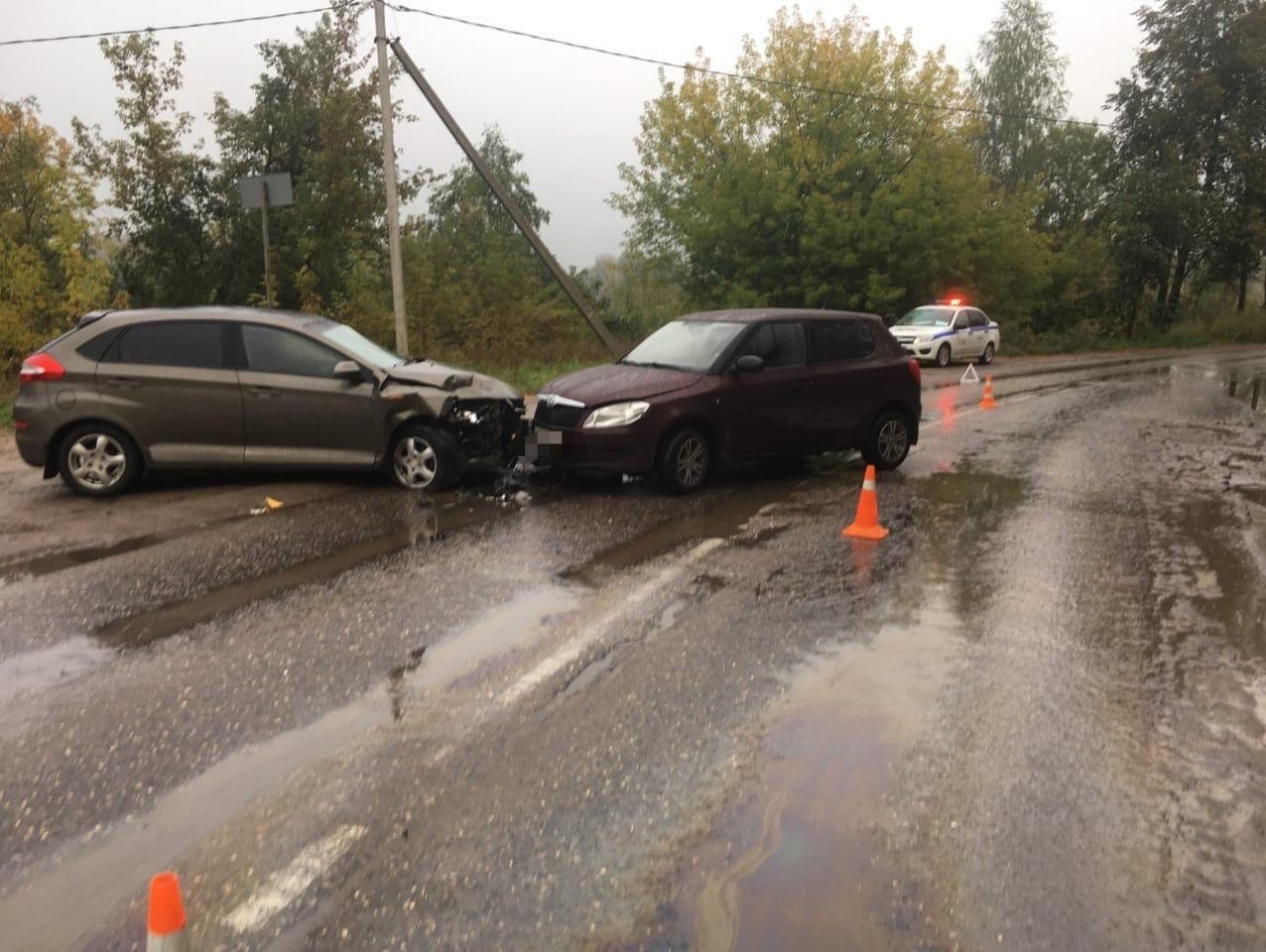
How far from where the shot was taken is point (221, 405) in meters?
9.49

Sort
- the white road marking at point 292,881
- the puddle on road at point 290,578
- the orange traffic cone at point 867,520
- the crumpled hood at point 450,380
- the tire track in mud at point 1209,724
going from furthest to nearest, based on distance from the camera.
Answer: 1. the crumpled hood at point 450,380
2. the orange traffic cone at point 867,520
3. the puddle on road at point 290,578
4. the tire track in mud at point 1209,724
5. the white road marking at point 292,881

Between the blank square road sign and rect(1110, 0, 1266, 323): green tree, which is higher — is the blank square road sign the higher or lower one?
the lower one

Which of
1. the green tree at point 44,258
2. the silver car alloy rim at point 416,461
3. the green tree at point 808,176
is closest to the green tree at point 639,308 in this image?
the green tree at point 808,176

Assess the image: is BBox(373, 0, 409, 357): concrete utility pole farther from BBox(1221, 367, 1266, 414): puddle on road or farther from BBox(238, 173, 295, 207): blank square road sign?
BBox(1221, 367, 1266, 414): puddle on road

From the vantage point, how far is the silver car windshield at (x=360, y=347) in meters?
9.79

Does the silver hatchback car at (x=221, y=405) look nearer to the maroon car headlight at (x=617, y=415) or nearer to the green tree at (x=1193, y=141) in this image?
the maroon car headlight at (x=617, y=415)

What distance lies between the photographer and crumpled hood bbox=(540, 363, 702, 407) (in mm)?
9594

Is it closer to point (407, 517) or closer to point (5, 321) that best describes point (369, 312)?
point (5, 321)

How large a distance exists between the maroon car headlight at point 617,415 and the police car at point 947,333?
19.6 m

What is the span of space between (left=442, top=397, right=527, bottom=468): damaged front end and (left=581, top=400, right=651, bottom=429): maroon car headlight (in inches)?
35.6

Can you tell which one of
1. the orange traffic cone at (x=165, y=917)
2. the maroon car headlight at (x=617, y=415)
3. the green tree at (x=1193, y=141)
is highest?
the green tree at (x=1193, y=141)

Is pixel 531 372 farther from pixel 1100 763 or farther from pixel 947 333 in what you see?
pixel 1100 763

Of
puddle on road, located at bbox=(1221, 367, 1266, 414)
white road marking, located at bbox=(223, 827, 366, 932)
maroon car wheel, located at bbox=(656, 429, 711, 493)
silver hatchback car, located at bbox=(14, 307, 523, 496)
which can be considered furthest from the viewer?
puddle on road, located at bbox=(1221, 367, 1266, 414)

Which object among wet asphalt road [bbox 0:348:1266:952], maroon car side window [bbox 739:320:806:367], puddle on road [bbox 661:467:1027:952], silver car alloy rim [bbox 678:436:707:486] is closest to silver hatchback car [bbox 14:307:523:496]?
wet asphalt road [bbox 0:348:1266:952]
